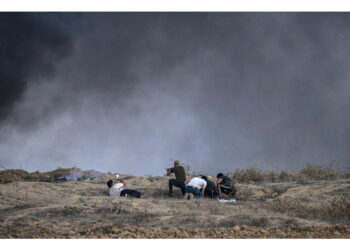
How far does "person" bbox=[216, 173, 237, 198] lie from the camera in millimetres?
16406

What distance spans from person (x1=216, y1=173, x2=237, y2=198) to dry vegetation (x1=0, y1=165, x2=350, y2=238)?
0.39m

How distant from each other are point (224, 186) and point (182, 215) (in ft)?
15.7

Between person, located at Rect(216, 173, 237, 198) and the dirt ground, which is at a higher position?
person, located at Rect(216, 173, 237, 198)

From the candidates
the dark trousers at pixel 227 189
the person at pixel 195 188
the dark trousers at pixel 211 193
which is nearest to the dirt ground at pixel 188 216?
the dark trousers at pixel 227 189

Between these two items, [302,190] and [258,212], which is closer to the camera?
[258,212]

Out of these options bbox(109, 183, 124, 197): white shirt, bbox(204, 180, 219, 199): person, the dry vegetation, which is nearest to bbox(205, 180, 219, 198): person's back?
bbox(204, 180, 219, 199): person

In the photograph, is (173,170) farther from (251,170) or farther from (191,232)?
(191,232)

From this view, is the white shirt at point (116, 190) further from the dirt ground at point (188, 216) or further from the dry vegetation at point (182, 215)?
the dirt ground at point (188, 216)

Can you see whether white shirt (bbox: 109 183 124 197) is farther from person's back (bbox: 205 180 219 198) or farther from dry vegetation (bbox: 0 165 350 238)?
person's back (bbox: 205 180 219 198)

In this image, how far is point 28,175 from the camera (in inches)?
951

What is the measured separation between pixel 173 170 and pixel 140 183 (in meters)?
3.49

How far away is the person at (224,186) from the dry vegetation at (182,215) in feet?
1.29

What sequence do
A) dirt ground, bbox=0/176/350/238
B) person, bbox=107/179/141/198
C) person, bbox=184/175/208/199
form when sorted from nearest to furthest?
1. dirt ground, bbox=0/176/350/238
2. person, bbox=184/175/208/199
3. person, bbox=107/179/141/198

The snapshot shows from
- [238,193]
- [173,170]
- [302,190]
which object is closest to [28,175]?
[173,170]
